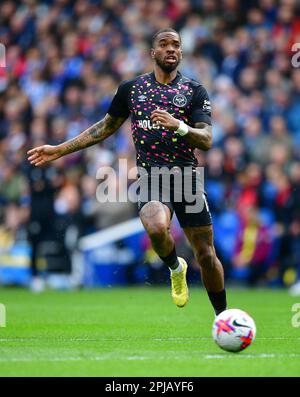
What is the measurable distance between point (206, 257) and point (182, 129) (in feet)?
4.39

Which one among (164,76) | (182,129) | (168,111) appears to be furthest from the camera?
(164,76)

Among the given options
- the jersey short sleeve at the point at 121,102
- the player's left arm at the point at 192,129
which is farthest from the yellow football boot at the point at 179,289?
the jersey short sleeve at the point at 121,102

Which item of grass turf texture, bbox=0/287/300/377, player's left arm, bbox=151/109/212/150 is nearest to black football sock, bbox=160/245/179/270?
grass turf texture, bbox=0/287/300/377

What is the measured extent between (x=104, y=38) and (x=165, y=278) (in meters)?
6.75

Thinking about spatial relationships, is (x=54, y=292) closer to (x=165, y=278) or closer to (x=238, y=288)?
(x=165, y=278)

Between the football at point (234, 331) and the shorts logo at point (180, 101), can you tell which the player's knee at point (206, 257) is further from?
the shorts logo at point (180, 101)

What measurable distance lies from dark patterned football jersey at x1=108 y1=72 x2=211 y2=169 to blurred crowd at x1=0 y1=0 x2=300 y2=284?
828 cm

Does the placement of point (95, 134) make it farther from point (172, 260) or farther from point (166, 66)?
point (172, 260)

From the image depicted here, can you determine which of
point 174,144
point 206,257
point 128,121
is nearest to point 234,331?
point 206,257

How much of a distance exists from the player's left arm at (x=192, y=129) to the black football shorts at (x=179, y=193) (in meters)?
0.36

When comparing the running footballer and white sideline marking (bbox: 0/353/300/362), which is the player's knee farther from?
white sideline marking (bbox: 0/353/300/362)

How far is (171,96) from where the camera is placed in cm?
960

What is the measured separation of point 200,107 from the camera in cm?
949

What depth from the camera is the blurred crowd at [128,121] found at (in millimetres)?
18016
